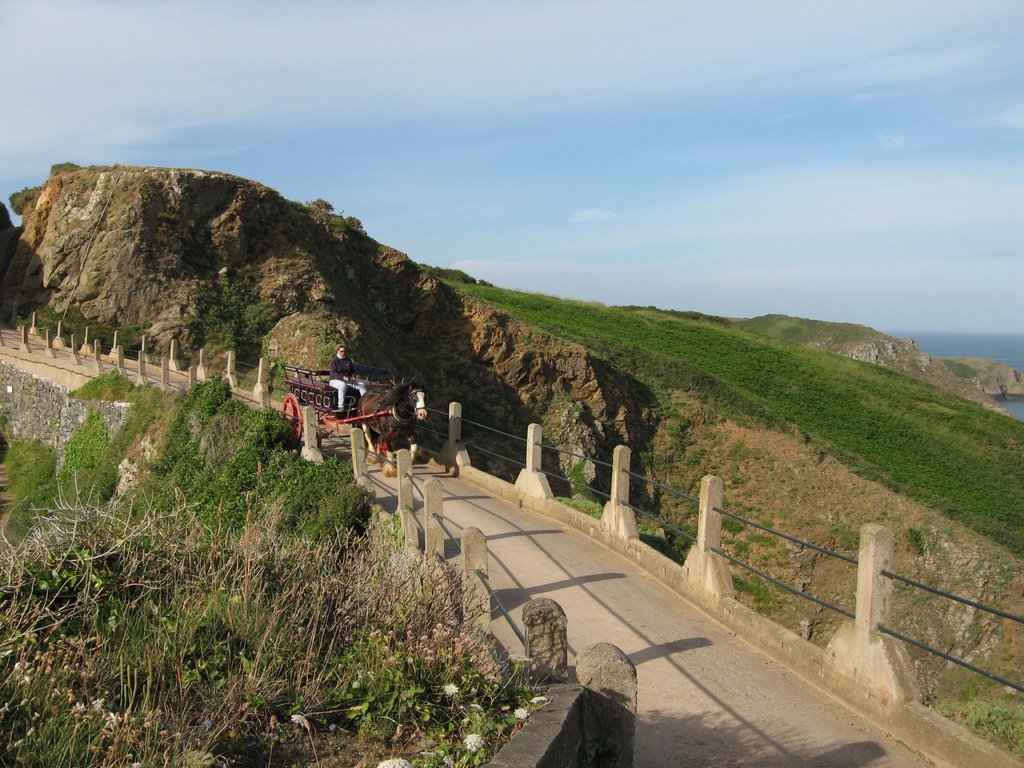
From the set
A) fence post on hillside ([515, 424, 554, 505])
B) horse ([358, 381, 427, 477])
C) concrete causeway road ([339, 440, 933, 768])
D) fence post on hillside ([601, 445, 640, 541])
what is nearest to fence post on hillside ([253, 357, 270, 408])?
horse ([358, 381, 427, 477])

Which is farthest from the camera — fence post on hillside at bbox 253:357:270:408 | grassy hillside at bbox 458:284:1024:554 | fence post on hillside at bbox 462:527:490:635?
grassy hillside at bbox 458:284:1024:554

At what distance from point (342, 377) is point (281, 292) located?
1995cm

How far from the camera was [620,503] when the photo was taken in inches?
476

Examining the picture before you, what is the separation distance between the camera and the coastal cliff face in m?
35.8

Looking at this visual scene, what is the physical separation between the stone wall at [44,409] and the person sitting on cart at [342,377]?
9159 millimetres

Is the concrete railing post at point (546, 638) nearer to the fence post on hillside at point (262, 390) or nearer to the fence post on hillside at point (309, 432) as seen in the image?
the fence post on hillside at point (309, 432)

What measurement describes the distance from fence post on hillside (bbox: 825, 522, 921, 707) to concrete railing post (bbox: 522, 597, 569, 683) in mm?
2530

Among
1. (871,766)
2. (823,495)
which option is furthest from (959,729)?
(823,495)

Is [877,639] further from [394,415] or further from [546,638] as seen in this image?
[394,415]

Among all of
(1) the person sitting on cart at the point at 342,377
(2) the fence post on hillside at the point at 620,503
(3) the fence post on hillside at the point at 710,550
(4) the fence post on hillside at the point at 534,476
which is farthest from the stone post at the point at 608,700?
(1) the person sitting on cart at the point at 342,377

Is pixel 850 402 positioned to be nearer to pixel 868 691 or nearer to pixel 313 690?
pixel 868 691

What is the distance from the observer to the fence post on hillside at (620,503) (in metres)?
11.7

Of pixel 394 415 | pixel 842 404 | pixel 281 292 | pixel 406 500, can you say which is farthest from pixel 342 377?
pixel 842 404

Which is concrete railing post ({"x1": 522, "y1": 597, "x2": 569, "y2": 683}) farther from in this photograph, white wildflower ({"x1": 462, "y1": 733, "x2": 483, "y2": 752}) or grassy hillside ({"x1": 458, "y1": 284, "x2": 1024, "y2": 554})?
grassy hillside ({"x1": 458, "y1": 284, "x2": 1024, "y2": 554})
